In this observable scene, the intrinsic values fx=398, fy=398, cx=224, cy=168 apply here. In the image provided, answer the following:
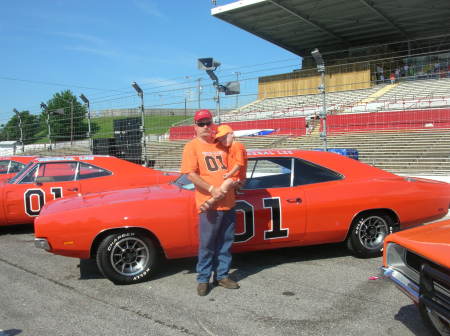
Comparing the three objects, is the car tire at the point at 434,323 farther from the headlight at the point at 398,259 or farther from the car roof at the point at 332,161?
the car roof at the point at 332,161

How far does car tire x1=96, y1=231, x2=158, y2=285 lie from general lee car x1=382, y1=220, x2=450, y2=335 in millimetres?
2256

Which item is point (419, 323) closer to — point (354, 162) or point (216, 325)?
point (216, 325)

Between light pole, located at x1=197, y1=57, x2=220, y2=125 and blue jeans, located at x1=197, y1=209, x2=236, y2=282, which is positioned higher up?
light pole, located at x1=197, y1=57, x2=220, y2=125

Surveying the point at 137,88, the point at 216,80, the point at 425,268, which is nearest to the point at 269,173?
the point at 425,268

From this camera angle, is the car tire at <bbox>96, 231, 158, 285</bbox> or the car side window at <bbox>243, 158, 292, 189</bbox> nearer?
the car tire at <bbox>96, 231, 158, 285</bbox>

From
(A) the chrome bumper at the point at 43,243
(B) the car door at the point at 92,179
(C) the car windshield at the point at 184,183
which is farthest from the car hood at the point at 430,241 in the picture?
(B) the car door at the point at 92,179

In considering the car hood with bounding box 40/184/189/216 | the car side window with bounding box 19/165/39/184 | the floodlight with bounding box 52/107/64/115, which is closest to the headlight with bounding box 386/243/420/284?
the car hood with bounding box 40/184/189/216

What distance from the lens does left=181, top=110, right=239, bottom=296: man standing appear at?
3.70 m

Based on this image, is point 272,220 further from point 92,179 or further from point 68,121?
point 68,121

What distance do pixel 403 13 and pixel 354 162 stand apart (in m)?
27.8

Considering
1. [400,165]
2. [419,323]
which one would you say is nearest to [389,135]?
[400,165]

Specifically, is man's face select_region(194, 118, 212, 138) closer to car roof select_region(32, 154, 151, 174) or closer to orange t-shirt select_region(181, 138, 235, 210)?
orange t-shirt select_region(181, 138, 235, 210)

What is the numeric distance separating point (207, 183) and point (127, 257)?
1186 mm

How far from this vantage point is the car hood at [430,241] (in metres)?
2.48
